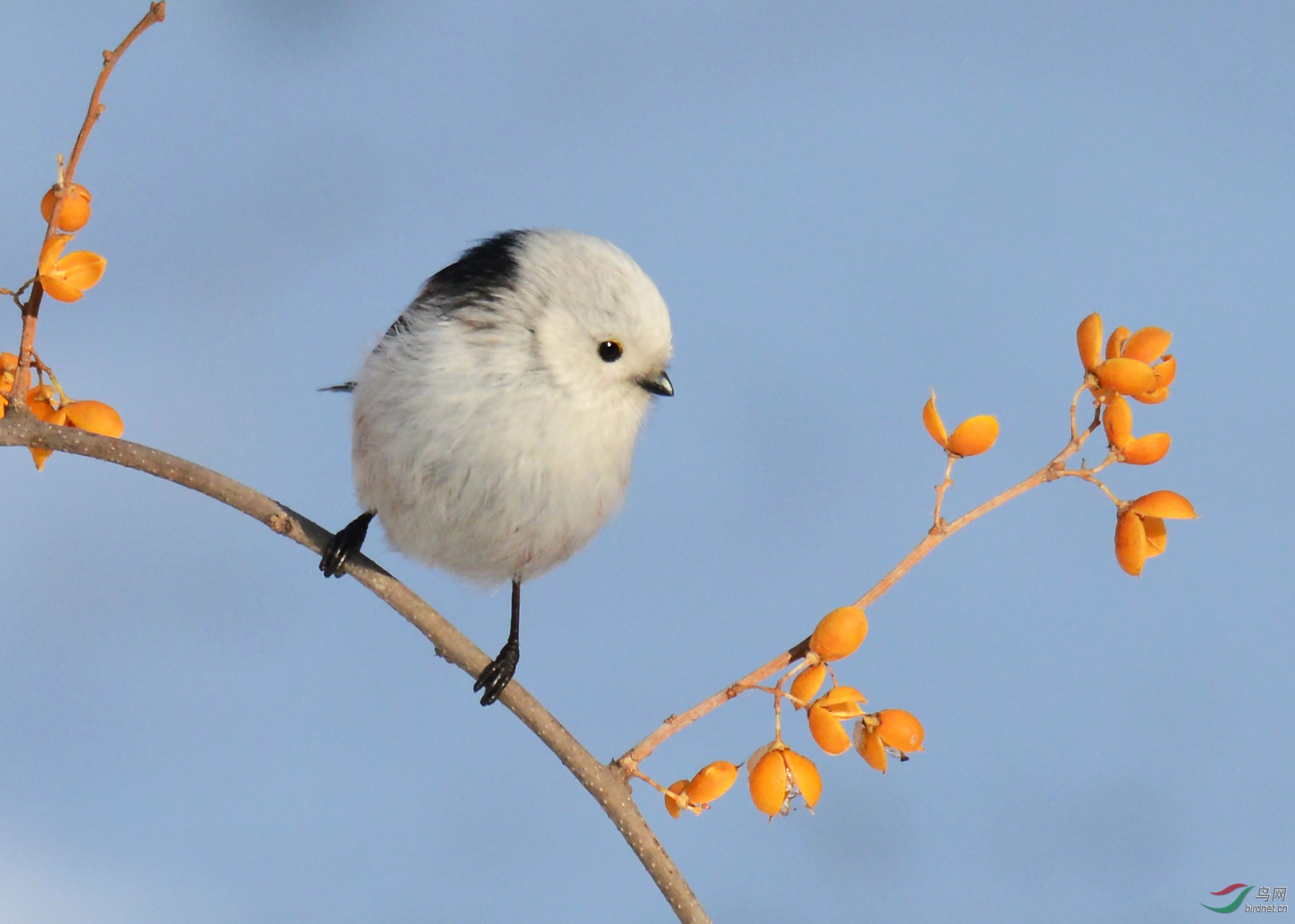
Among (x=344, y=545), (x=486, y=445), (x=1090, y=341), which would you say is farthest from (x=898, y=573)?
(x=344, y=545)

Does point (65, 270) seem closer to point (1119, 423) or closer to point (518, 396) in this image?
point (518, 396)

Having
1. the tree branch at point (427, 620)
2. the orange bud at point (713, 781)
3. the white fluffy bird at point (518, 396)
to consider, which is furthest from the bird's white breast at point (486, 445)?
the orange bud at point (713, 781)

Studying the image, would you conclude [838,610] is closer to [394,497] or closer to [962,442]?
[962,442]

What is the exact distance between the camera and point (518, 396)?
1.44 meters

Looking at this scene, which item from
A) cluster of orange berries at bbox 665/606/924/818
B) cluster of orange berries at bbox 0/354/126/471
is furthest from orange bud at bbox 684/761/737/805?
cluster of orange berries at bbox 0/354/126/471

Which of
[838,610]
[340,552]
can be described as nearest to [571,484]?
[340,552]

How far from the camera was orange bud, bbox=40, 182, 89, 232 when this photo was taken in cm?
118

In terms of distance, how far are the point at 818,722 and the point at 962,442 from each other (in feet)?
1.06

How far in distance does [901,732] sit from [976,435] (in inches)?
12.3

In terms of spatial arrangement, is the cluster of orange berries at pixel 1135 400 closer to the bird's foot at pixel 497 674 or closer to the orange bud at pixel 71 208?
the bird's foot at pixel 497 674

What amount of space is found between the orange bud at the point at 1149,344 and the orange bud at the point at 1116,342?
10mm

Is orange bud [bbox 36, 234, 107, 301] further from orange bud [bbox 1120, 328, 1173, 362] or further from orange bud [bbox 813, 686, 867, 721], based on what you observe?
orange bud [bbox 1120, 328, 1173, 362]

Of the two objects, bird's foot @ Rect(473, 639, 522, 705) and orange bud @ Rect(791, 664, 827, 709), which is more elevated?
bird's foot @ Rect(473, 639, 522, 705)

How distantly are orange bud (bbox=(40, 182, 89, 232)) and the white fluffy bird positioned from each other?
Result: 17.9 inches
